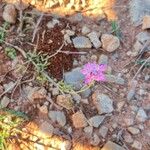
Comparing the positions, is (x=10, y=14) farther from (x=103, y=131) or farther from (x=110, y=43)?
(x=103, y=131)

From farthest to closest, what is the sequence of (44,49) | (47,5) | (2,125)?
1. (47,5)
2. (44,49)
3. (2,125)

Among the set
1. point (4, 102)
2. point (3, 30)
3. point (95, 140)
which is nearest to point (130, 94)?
point (95, 140)

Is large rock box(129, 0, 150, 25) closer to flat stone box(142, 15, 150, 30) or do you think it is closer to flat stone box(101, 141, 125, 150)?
flat stone box(142, 15, 150, 30)

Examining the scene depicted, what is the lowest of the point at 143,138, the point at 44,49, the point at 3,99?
the point at 143,138

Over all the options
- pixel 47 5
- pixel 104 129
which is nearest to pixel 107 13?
pixel 47 5

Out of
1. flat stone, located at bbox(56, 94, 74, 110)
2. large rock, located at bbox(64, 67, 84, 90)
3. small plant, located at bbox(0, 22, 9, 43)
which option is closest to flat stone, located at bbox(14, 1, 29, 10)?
small plant, located at bbox(0, 22, 9, 43)

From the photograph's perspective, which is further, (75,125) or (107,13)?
(107,13)

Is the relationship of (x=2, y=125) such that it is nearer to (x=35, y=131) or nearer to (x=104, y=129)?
(x=35, y=131)
